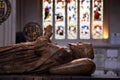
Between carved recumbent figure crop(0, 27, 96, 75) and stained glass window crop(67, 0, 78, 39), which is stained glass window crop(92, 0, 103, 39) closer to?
stained glass window crop(67, 0, 78, 39)

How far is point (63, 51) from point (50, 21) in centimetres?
1012

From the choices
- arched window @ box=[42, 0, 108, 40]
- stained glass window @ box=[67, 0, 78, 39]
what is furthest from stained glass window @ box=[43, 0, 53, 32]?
stained glass window @ box=[67, 0, 78, 39]

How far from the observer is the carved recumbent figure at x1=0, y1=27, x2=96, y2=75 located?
4828 millimetres

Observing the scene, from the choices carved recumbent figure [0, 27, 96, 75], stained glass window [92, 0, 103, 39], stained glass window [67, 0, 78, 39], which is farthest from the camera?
stained glass window [67, 0, 78, 39]

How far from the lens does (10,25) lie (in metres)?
10.2

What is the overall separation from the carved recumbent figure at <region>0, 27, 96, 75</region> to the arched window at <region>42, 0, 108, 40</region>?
9789 mm

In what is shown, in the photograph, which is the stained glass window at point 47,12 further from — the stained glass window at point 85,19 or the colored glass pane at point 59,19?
the stained glass window at point 85,19

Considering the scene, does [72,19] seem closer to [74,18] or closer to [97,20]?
[74,18]

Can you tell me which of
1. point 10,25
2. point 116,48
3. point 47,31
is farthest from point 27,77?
point 116,48

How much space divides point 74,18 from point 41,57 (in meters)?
10.1

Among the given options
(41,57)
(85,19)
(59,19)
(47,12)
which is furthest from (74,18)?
(41,57)

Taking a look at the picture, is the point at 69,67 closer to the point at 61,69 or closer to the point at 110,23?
the point at 61,69

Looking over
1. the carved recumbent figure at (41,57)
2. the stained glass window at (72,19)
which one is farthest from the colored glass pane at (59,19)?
the carved recumbent figure at (41,57)

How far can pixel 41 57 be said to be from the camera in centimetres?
489
